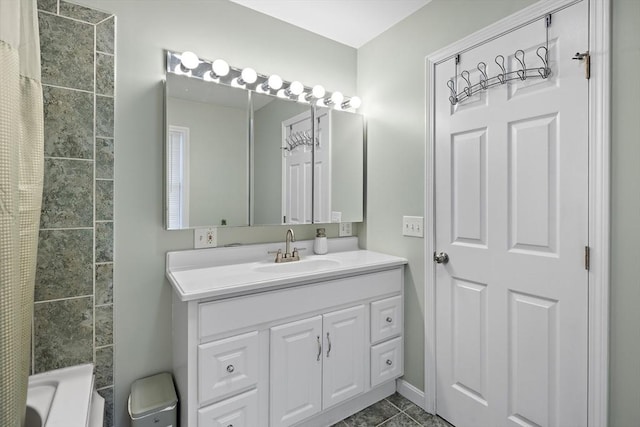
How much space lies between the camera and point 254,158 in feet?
6.23

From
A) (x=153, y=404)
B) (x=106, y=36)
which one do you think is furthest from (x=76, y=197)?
(x=153, y=404)

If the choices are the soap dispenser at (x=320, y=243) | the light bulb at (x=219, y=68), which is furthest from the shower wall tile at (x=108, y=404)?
the light bulb at (x=219, y=68)

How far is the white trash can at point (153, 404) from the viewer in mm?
1360

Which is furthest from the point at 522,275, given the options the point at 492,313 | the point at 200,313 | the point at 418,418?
the point at 200,313

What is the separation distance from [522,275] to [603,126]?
26.7 inches

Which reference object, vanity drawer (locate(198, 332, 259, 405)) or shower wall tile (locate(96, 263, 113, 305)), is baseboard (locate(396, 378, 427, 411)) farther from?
shower wall tile (locate(96, 263, 113, 305))

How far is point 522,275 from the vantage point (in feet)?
4.80

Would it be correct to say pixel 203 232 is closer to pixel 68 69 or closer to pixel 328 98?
pixel 68 69

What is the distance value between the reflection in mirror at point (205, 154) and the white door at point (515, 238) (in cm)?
114

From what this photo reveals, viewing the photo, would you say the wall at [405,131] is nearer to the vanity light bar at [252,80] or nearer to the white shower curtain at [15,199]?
the vanity light bar at [252,80]

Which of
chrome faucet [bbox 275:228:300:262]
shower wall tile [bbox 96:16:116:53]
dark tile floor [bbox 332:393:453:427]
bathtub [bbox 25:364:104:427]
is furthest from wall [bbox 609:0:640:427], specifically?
shower wall tile [bbox 96:16:116:53]

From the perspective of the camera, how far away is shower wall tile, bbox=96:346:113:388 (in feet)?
4.96

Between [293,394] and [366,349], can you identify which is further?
[366,349]

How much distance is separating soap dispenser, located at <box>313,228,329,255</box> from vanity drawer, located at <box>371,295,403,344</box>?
51 centimetres
